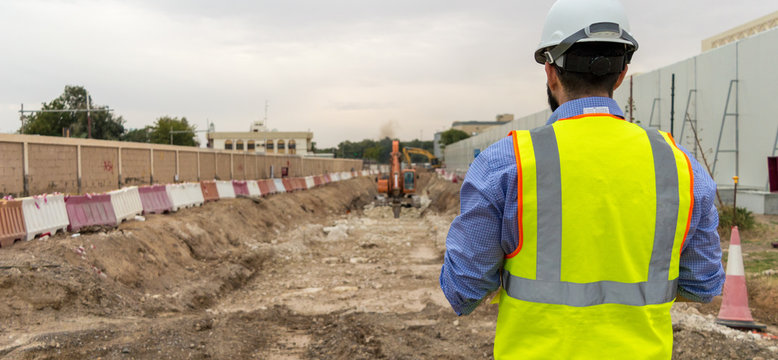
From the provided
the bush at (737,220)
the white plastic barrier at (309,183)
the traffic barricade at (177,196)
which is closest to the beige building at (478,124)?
the white plastic barrier at (309,183)

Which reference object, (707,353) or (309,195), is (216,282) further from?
(309,195)

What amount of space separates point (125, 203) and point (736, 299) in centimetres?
1146

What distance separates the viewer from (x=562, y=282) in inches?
76.5

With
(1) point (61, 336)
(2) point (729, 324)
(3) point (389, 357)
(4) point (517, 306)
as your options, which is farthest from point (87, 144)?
(4) point (517, 306)

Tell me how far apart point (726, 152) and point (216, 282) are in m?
16.2

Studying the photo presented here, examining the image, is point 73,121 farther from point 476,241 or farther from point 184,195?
point 476,241

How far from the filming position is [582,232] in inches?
76.3

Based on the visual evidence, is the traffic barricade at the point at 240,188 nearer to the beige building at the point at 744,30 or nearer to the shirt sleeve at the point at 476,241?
the shirt sleeve at the point at 476,241

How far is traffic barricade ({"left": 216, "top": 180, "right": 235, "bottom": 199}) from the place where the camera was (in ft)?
67.2

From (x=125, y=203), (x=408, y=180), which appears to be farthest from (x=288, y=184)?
(x=125, y=203)

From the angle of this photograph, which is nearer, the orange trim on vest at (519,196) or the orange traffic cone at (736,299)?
the orange trim on vest at (519,196)

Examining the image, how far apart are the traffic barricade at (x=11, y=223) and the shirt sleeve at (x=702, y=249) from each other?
31.2 ft

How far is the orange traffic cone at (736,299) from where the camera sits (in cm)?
630

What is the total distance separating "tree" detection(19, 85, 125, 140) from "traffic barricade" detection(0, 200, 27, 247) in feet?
172
